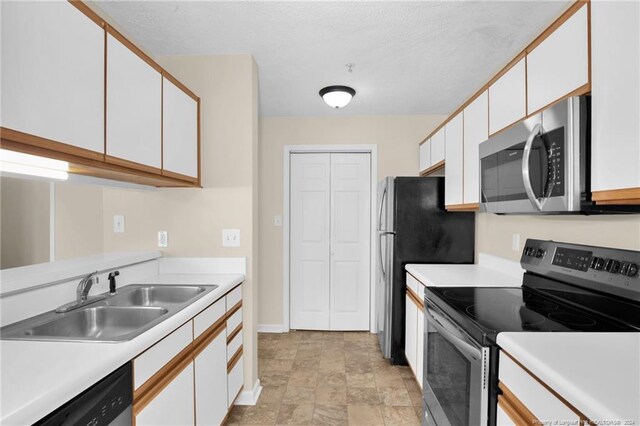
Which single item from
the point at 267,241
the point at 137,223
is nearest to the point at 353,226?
the point at 267,241

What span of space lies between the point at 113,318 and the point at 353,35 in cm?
211

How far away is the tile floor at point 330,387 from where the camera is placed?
2.26 m

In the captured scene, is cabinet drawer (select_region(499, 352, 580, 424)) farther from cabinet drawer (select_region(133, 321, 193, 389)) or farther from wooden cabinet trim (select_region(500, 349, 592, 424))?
cabinet drawer (select_region(133, 321, 193, 389))

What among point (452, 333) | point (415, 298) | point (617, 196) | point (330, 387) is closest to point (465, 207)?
point (415, 298)

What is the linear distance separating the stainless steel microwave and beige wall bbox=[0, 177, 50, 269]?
2228mm

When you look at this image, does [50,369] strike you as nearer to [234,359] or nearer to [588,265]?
[234,359]

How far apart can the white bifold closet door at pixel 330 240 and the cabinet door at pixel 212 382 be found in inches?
80.0

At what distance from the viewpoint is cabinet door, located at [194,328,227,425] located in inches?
65.1

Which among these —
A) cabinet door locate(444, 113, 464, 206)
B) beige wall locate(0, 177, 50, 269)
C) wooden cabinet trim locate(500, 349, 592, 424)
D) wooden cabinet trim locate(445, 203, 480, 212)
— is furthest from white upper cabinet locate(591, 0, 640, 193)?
beige wall locate(0, 177, 50, 269)

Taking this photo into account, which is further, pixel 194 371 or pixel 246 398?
pixel 246 398

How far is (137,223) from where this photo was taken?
240cm

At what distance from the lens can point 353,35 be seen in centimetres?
212

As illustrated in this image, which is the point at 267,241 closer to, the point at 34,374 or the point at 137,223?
the point at 137,223

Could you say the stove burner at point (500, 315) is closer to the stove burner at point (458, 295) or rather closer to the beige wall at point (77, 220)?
the stove burner at point (458, 295)
